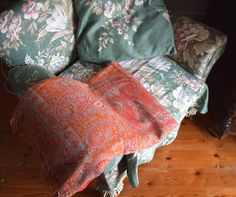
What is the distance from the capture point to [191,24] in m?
1.34

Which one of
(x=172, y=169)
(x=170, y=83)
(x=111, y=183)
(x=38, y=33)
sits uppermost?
(x=38, y=33)

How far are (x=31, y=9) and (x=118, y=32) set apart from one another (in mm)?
379

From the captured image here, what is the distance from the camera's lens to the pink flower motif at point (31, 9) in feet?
3.60

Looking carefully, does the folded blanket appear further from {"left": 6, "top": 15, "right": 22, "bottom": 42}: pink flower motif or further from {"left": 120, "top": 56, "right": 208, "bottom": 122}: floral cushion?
{"left": 6, "top": 15, "right": 22, "bottom": 42}: pink flower motif

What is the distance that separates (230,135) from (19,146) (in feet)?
3.88

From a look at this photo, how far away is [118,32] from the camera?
4.15 ft

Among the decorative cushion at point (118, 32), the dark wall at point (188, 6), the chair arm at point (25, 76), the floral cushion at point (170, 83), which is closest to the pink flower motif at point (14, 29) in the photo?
the chair arm at point (25, 76)

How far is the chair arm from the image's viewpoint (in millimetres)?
1092

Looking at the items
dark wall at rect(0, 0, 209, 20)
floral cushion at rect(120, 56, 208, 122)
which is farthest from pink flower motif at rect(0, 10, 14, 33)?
dark wall at rect(0, 0, 209, 20)

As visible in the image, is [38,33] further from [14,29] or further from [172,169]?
[172,169]

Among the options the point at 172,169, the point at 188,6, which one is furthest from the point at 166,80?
the point at 188,6

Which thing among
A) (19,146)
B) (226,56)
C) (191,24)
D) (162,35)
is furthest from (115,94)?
(226,56)

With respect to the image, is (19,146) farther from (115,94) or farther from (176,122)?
(176,122)

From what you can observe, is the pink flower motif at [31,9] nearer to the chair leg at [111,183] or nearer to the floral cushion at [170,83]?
the floral cushion at [170,83]
